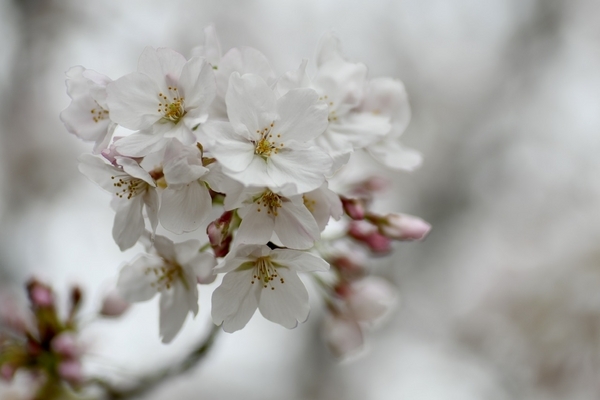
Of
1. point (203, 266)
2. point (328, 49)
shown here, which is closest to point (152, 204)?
point (203, 266)

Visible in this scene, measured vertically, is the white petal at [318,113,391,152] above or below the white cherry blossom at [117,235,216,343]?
above

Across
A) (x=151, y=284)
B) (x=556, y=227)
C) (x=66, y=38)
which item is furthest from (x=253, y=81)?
(x=556, y=227)

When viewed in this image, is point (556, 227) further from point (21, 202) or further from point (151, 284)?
point (21, 202)

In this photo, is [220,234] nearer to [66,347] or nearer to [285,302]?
[285,302]

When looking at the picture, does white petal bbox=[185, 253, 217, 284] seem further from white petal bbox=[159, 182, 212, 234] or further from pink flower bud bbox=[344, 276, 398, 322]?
pink flower bud bbox=[344, 276, 398, 322]

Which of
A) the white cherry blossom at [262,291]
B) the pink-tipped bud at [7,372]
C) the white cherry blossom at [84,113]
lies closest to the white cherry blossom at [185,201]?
the white cherry blossom at [262,291]

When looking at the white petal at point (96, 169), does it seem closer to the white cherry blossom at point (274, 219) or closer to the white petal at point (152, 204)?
the white petal at point (152, 204)

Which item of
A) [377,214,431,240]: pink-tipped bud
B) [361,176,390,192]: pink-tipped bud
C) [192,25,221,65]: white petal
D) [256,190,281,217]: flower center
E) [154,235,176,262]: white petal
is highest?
[361,176,390,192]: pink-tipped bud

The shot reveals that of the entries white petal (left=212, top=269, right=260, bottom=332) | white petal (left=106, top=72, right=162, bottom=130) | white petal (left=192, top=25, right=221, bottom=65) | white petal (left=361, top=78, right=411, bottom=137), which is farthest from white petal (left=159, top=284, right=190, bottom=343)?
white petal (left=361, top=78, right=411, bottom=137)
